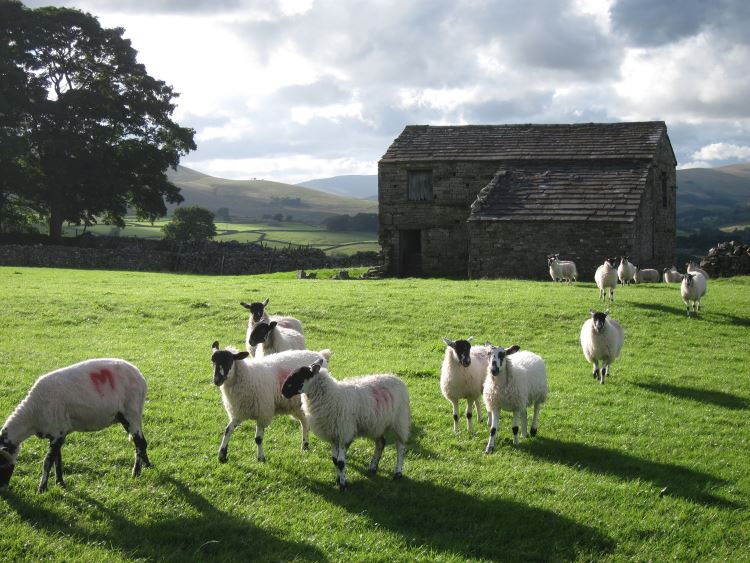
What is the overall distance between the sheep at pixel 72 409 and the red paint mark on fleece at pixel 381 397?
2.83 meters

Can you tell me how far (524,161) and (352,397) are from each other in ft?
102

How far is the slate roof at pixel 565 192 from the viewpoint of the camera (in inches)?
1260

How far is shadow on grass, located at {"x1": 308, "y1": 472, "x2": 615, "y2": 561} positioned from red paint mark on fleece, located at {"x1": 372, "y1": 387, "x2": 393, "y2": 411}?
35.6 inches

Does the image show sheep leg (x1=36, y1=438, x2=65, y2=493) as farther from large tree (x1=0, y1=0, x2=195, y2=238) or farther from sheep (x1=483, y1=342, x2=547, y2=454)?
large tree (x1=0, y1=0, x2=195, y2=238)

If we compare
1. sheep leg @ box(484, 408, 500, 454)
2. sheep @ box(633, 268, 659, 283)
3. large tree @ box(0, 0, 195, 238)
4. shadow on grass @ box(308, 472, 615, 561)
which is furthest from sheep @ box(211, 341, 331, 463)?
large tree @ box(0, 0, 195, 238)

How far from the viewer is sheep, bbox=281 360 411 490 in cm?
812

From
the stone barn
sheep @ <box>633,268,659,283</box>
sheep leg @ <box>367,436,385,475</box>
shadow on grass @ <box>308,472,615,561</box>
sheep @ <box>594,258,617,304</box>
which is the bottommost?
shadow on grass @ <box>308,472,615,561</box>

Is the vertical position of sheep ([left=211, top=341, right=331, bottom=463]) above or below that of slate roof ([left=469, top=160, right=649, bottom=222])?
below

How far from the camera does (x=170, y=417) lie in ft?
34.5

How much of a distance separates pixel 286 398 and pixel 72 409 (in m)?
2.55

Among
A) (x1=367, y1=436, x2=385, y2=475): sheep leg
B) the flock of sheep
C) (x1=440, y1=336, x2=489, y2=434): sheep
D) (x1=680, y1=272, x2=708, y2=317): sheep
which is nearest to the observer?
the flock of sheep

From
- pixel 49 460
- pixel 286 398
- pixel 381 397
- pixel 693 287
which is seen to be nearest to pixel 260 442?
pixel 286 398

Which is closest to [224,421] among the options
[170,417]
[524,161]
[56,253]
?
[170,417]

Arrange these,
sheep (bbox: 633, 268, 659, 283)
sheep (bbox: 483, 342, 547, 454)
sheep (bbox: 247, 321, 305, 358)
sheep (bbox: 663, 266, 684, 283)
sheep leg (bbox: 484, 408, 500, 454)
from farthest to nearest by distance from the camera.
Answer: sheep (bbox: 633, 268, 659, 283), sheep (bbox: 663, 266, 684, 283), sheep (bbox: 247, 321, 305, 358), sheep (bbox: 483, 342, 547, 454), sheep leg (bbox: 484, 408, 500, 454)
